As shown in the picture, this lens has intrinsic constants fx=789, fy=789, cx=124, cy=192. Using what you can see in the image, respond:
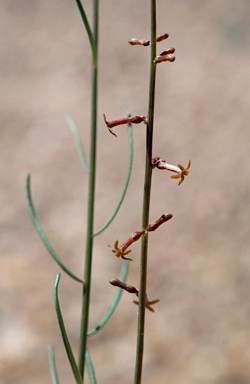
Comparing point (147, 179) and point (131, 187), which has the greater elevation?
point (131, 187)

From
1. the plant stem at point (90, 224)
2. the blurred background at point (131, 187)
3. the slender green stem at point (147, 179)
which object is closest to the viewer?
the slender green stem at point (147, 179)

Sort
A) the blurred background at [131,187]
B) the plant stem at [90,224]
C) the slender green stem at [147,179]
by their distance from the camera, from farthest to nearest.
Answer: the blurred background at [131,187] → the plant stem at [90,224] → the slender green stem at [147,179]

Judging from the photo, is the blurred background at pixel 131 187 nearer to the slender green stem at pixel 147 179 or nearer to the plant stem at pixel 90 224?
the plant stem at pixel 90 224

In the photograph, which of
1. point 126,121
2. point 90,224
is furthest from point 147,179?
point 90,224

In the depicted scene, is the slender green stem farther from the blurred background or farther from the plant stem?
the blurred background

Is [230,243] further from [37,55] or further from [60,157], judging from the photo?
[37,55]

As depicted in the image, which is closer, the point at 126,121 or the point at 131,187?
the point at 126,121

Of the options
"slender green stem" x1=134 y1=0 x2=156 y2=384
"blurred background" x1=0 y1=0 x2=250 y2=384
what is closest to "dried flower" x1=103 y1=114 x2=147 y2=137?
"slender green stem" x1=134 y1=0 x2=156 y2=384

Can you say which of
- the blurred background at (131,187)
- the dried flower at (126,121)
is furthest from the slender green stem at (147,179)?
the blurred background at (131,187)

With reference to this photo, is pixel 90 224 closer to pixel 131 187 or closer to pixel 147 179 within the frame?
pixel 147 179
